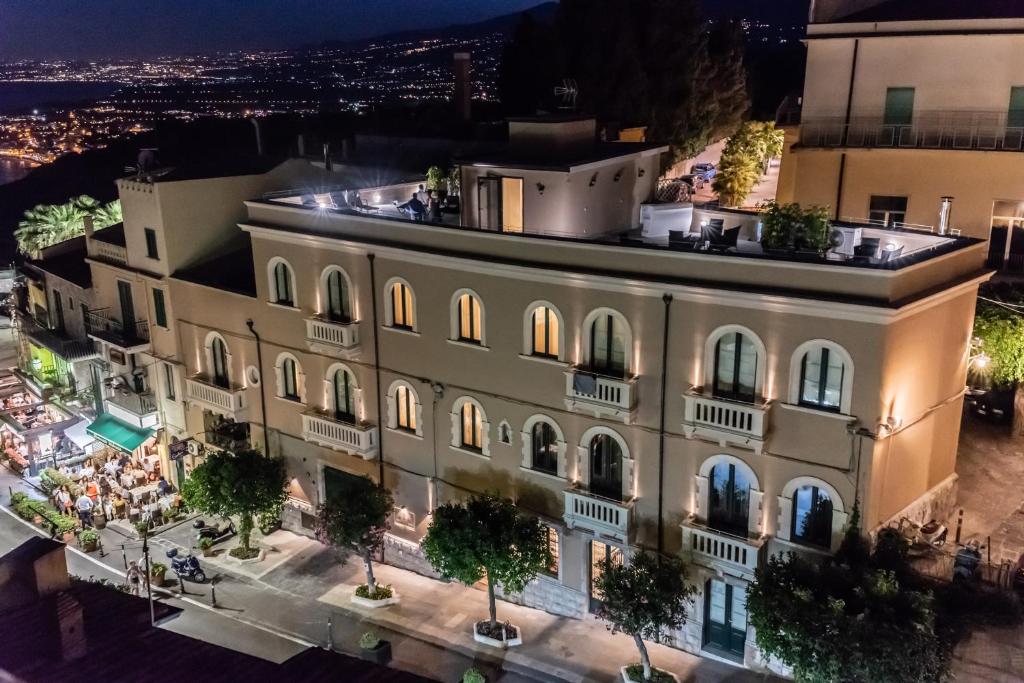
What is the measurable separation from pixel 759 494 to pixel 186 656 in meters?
14.1

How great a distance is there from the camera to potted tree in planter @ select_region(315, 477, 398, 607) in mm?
28641

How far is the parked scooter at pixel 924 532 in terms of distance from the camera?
23531 millimetres

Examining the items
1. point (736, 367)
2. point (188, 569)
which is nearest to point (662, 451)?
point (736, 367)

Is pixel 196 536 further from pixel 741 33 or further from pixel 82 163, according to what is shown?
pixel 82 163

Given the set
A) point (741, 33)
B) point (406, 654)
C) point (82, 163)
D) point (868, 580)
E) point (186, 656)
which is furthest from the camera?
point (82, 163)

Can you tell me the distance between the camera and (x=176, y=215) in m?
35.3

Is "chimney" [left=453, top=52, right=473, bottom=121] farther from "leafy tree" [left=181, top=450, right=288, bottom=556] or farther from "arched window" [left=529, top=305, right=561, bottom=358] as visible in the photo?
"arched window" [left=529, top=305, right=561, bottom=358]

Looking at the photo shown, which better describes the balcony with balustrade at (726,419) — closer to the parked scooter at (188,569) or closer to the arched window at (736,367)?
the arched window at (736,367)

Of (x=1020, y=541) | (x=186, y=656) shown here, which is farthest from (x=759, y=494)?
(x=186, y=656)

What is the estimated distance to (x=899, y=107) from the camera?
3431 centimetres

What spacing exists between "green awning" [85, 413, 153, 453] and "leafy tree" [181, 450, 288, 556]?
6.47m

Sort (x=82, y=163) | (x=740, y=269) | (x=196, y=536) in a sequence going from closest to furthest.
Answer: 1. (x=740, y=269)
2. (x=196, y=536)
3. (x=82, y=163)

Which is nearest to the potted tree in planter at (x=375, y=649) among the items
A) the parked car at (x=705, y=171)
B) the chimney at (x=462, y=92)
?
the chimney at (x=462, y=92)

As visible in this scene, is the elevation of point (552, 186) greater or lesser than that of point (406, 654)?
greater
